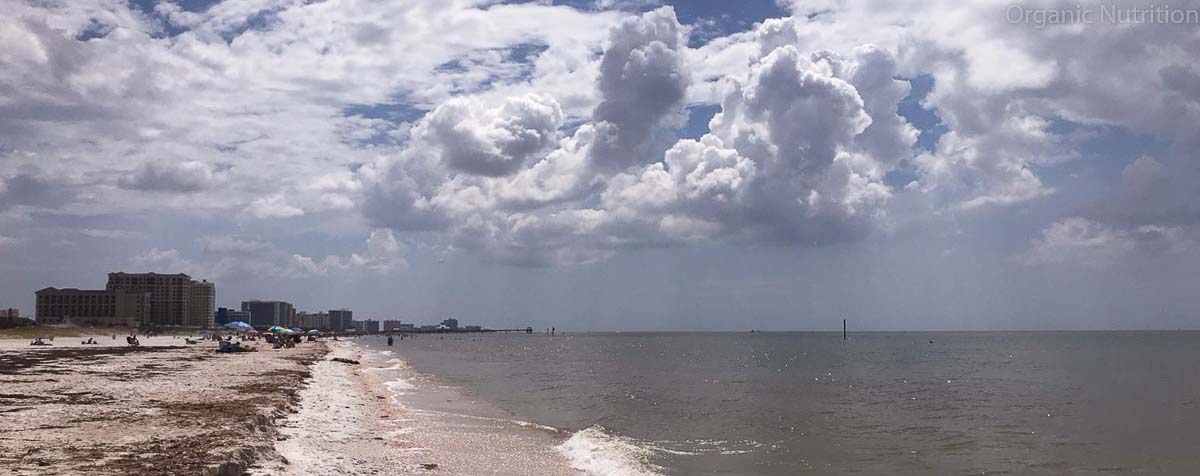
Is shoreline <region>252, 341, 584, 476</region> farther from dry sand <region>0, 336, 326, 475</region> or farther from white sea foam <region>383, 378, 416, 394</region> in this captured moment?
white sea foam <region>383, 378, 416, 394</region>

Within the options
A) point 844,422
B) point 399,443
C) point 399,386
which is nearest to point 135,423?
point 399,443

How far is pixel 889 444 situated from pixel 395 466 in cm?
1719

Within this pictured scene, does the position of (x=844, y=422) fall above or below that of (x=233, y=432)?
below

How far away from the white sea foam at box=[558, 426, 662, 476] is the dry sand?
26.3ft

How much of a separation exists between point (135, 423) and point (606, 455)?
1221 cm

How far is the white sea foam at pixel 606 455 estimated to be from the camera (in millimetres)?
21414

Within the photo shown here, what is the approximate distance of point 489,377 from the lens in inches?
2544

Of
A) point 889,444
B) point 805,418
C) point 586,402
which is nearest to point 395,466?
point 889,444

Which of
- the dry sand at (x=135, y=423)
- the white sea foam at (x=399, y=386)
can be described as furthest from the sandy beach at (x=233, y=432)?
the white sea foam at (x=399, y=386)

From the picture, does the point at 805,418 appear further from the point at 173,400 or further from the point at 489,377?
the point at 489,377

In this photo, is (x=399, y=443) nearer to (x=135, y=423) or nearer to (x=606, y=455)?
(x=606, y=455)

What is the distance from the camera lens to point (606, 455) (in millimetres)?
24047

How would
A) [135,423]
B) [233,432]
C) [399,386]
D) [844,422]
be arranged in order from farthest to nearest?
[399,386], [844,422], [135,423], [233,432]

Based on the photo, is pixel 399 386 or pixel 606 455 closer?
pixel 606 455
